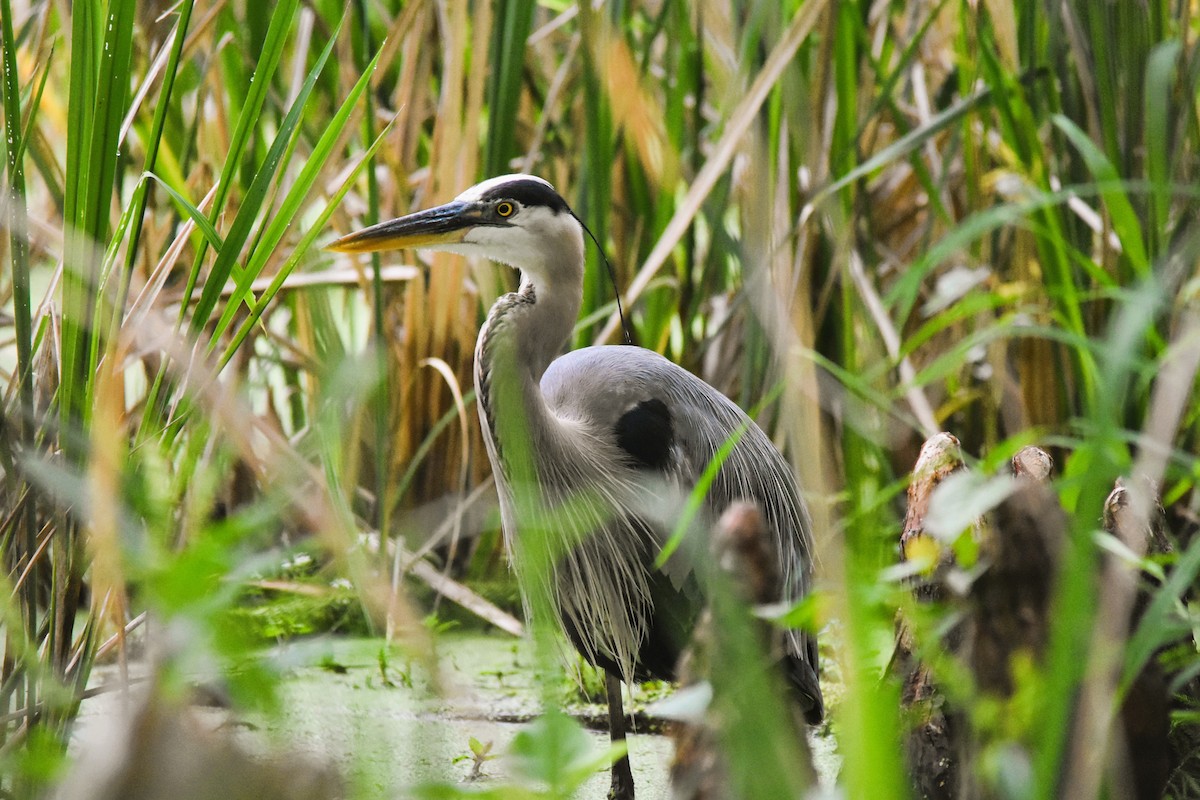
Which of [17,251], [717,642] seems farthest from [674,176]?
[717,642]

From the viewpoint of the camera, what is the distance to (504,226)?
7.02ft

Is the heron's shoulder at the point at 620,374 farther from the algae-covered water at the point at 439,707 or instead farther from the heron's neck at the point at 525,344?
the algae-covered water at the point at 439,707

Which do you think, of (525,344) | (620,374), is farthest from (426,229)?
(620,374)

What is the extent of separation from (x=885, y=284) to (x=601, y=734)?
1.41 m

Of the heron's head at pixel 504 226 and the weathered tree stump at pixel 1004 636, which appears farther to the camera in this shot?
the heron's head at pixel 504 226

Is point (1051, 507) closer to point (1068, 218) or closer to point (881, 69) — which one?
point (1068, 218)

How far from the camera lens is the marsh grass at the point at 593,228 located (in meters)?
1.58

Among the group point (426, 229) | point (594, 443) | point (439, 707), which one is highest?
point (426, 229)

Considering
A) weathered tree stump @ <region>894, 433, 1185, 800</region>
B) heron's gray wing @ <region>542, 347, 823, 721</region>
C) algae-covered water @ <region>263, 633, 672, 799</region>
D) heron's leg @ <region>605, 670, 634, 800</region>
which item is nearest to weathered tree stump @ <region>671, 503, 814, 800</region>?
weathered tree stump @ <region>894, 433, 1185, 800</region>

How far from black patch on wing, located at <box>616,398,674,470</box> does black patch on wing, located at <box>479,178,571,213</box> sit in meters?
0.39

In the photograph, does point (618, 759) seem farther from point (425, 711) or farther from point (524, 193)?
point (524, 193)

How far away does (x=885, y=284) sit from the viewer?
A: 3.20 meters

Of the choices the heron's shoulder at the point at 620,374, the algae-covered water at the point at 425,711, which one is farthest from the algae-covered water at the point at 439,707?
the heron's shoulder at the point at 620,374

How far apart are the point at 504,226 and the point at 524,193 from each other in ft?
0.22
